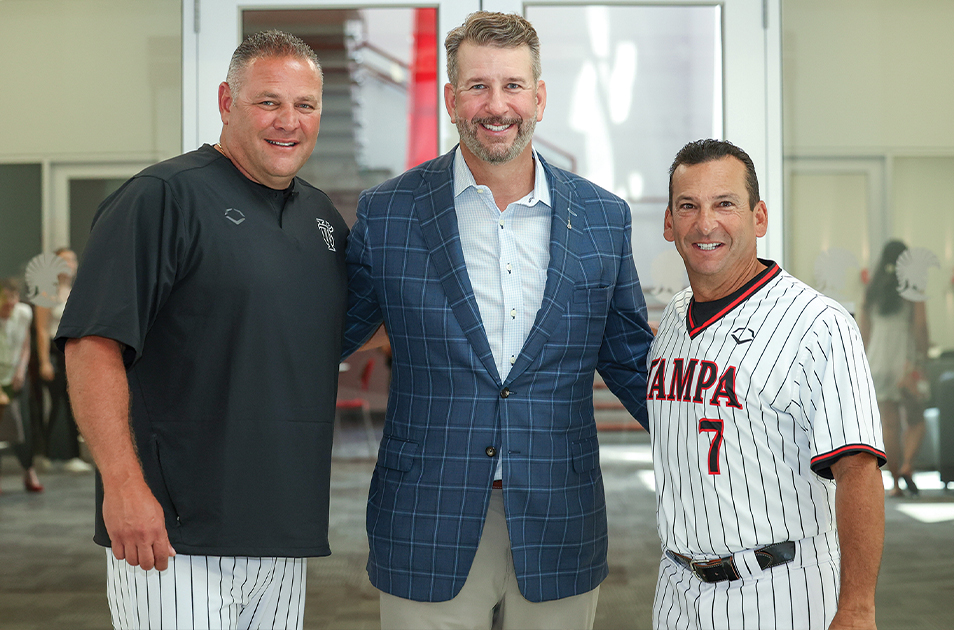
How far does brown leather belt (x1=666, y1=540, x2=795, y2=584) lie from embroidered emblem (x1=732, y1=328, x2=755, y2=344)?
0.40 metres

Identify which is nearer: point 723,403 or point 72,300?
point 72,300

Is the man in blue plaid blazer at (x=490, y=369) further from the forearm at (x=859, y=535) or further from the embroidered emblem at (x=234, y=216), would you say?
the forearm at (x=859, y=535)

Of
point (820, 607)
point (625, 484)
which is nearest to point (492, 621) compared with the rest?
point (820, 607)

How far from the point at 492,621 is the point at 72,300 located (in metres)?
1.18

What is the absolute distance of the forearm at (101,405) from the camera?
5.07ft

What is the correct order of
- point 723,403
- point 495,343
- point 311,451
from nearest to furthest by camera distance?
point 723,403 → point 311,451 → point 495,343

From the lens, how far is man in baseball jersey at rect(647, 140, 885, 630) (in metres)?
1.56

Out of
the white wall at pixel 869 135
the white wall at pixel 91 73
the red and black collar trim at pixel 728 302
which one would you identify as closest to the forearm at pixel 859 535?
the red and black collar trim at pixel 728 302

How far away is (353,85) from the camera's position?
331 cm

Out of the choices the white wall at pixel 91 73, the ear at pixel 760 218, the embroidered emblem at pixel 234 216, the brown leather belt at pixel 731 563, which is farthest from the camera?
the white wall at pixel 91 73

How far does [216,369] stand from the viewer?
1689 mm

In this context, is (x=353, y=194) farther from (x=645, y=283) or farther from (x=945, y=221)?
(x=945, y=221)

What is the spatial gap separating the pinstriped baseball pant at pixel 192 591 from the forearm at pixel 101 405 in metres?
0.24

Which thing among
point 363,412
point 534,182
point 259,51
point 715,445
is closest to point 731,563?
point 715,445
